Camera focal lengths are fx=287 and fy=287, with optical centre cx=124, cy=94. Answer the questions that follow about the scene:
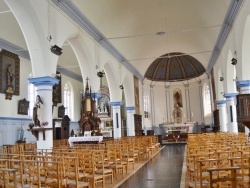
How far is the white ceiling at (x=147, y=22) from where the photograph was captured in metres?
14.5

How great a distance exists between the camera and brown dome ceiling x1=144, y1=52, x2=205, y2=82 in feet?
90.5

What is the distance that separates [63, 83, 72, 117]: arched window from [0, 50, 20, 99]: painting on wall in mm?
6454

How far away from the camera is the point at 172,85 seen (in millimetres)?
30375

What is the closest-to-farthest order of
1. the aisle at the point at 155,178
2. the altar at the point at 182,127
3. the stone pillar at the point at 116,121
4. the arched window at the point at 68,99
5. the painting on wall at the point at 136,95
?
the aisle at the point at 155,178 < the stone pillar at the point at 116,121 < the arched window at the point at 68,99 < the painting on wall at the point at 136,95 < the altar at the point at 182,127

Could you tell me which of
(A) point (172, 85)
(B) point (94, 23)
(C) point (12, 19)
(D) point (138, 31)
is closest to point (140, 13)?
(D) point (138, 31)

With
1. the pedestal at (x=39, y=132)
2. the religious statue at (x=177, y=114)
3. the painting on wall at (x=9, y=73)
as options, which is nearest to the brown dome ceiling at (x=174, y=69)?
the religious statue at (x=177, y=114)

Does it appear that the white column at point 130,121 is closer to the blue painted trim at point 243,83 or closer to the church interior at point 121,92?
the church interior at point 121,92

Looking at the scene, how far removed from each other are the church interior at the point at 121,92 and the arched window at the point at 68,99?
0.29 feet

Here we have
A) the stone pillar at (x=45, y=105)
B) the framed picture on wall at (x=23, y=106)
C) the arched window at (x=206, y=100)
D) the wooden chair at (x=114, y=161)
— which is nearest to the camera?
the wooden chair at (x=114, y=161)

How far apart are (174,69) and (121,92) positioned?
419 inches

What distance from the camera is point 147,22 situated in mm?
18250

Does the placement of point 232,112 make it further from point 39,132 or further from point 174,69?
point 174,69

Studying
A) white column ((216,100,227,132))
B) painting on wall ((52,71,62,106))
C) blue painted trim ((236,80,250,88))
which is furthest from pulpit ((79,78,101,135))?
white column ((216,100,227,132))

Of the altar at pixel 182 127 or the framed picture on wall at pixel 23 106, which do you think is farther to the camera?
the altar at pixel 182 127
